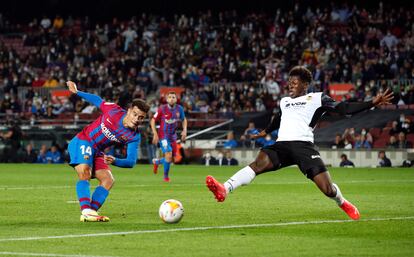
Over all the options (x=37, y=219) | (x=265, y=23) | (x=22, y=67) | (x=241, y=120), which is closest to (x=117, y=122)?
(x=37, y=219)

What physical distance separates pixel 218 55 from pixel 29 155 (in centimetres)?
1006

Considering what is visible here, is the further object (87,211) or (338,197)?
(87,211)

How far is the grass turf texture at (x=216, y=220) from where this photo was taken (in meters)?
9.80

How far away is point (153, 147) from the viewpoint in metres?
38.3

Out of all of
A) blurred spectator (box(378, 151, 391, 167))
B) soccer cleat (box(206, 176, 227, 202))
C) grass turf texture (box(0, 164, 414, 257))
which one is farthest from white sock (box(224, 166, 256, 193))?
blurred spectator (box(378, 151, 391, 167))

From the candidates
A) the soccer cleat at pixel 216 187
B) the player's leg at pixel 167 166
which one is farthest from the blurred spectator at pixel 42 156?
the soccer cleat at pixel 216 187

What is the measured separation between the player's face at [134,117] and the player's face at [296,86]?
6.63ft

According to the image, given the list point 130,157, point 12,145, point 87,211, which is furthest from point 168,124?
point 12,145

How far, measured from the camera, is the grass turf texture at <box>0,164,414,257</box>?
980 cm

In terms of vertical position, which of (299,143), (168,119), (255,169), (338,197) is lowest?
(168,119)

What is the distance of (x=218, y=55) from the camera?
43.8 m

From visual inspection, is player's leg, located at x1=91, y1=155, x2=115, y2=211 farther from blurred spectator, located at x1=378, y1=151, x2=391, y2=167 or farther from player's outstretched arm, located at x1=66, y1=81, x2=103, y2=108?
blurred spectator, located at x1=378, y1=151, x2=391, y2=167

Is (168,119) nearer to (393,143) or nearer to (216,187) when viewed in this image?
(393,143)

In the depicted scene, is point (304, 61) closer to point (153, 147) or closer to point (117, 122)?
point (153, 147)
